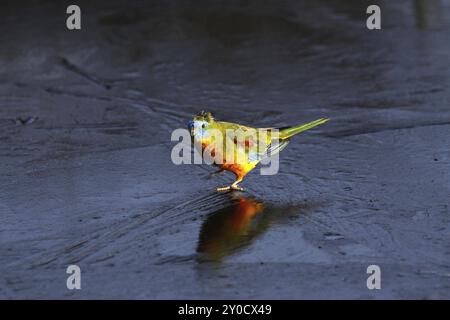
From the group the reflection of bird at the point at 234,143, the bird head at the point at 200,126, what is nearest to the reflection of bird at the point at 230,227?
the reflection of bird at the point at 234,143

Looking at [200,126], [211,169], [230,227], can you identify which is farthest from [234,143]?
[211,169]

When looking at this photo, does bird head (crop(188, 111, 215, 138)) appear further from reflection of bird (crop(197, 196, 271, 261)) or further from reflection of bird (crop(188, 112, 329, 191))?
reflection of bird (crop(197, 196, 271, 261))

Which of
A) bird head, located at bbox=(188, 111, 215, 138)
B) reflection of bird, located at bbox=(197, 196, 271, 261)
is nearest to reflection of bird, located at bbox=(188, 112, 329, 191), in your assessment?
bird head, located at bbox=(188, 111, 215, 138)

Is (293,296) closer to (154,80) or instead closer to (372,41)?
(154,80)

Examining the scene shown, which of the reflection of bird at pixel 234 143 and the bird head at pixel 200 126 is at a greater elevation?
the bird head at pixel 200 126

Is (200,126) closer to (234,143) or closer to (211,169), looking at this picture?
(234,143)

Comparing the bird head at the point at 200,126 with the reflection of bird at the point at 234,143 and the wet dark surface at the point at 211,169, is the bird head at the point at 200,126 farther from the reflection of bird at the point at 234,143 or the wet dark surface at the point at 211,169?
the wet dark surface at the point at 211,169

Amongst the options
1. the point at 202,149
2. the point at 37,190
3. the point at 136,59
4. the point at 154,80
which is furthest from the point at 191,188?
the point at 136,59
